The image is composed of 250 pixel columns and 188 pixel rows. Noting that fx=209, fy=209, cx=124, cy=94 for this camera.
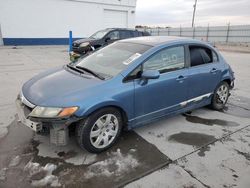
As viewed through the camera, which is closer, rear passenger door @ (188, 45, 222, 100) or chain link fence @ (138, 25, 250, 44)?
rear passenger door @ (188, 45, 222, 100)

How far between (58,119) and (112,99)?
720 mm

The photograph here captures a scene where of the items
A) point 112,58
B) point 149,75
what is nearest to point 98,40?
point 112,58

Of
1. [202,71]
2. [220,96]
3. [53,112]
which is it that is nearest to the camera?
[53,112]

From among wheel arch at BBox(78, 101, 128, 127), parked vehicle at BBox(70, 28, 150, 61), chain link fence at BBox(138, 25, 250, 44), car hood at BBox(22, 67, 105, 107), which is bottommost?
wheel arch at BBox(78, 101, 128, 127)

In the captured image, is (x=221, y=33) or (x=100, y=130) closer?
(x=100, y=130)

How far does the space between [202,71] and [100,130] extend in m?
2.28

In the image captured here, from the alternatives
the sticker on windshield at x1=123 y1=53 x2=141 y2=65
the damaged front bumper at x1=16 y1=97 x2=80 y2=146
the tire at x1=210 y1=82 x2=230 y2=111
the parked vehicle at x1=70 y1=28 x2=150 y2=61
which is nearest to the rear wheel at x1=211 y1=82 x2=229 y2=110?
the tire at x1=210 y1=82 x2=230 y2=111

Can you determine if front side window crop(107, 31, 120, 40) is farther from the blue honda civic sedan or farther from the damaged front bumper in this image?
the damaged front bumper

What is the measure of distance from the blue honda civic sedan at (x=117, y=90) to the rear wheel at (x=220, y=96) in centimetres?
27

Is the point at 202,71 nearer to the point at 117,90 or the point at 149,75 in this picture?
the point at 149,75

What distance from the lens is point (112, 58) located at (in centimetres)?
346

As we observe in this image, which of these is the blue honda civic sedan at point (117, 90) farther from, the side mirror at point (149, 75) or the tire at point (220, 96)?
the tire at point (220, 96)

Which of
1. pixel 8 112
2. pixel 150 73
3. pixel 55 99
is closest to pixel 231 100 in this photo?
pixel 150 73

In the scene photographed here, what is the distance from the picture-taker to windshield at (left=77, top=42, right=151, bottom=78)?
3.13 m
